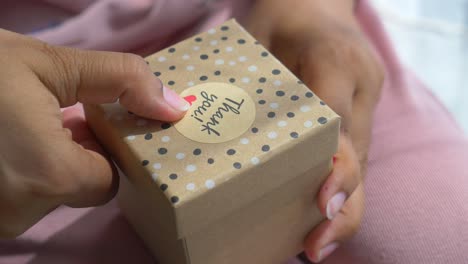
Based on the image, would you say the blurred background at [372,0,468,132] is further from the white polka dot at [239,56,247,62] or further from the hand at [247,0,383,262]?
the white polka dot at [239,56,247,62]

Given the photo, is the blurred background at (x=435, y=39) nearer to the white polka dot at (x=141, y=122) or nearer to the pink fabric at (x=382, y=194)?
the pink fabric at (x=382, y=194)

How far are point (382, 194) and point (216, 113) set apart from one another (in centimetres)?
20

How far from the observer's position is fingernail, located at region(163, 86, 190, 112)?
40 centimetres

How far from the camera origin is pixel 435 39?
0.97m

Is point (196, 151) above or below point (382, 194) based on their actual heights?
above

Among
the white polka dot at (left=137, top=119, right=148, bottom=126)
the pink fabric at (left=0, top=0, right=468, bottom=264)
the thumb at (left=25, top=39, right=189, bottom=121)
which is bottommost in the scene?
the pink fabric at (left=0, top=0, right=468, bottom=264)

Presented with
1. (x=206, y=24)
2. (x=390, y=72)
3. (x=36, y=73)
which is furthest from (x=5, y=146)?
(x=390, y=72)

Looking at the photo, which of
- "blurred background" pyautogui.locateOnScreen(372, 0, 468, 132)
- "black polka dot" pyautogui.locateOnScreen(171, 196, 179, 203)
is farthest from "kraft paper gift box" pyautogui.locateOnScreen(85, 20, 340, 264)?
"blurred background" pyautogui.locateOnScreen(372, 0, 468, 132)

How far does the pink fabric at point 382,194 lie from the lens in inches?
19.1

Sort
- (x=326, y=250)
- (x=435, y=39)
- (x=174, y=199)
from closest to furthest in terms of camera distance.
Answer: (x=174, y=199) → (x=326, y=250) → (x=435, y=39)

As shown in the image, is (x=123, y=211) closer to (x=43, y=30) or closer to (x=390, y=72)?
(x=43, y=30)

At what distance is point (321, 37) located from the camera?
0.56m

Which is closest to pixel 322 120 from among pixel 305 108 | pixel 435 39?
pixel 305 108

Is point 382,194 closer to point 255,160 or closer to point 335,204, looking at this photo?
point 335,204
